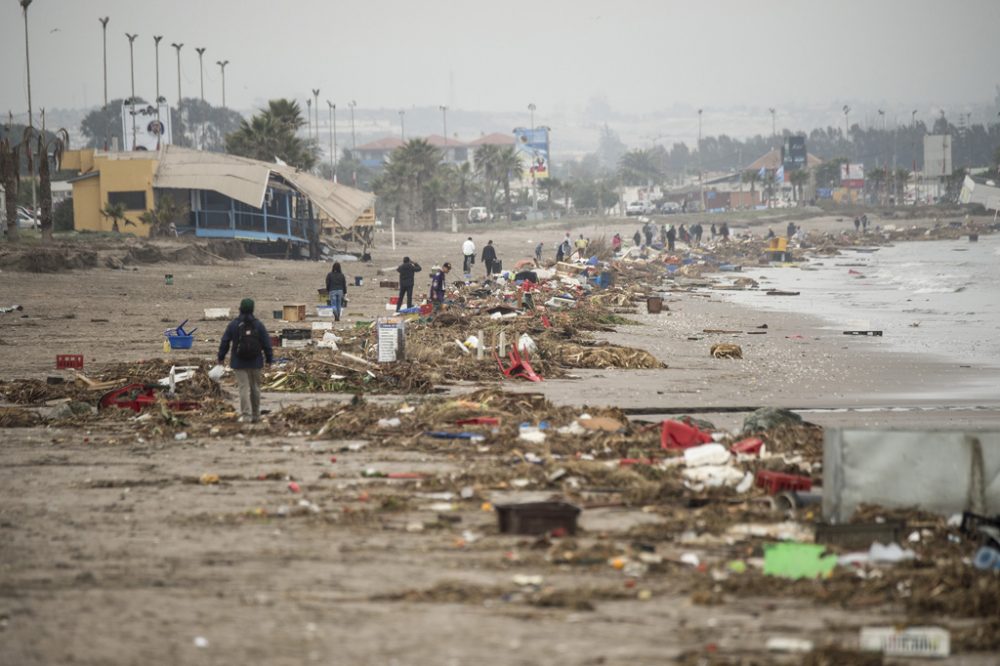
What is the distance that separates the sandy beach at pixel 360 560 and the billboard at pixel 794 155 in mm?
127004

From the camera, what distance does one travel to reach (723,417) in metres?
13.3

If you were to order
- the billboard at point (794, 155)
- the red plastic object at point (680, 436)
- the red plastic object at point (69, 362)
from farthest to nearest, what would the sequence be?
Answer: the billboard at point (794, 155)
the red plastic object at point (69, 362)
the red plastic object at point (680, 436)

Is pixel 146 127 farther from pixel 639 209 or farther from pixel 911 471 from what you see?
pixel 911 471

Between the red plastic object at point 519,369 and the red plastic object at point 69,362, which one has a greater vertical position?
the red plastic object at point 69,362

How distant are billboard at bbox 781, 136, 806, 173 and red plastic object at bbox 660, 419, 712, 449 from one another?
430ft

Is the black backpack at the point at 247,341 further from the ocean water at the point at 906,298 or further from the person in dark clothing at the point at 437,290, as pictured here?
the ocean water at the point at 906,298

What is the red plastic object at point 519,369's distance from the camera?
16.4 metres

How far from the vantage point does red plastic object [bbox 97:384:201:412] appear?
43.6 feet

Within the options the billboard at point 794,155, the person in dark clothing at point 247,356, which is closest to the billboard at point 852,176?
the billboard at point 794,155

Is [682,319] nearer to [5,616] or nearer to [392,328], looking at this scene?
[392,328]

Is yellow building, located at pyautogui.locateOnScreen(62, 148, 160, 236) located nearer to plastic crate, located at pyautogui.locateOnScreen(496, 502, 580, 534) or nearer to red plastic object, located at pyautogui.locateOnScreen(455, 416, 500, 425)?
red plastic object, located at pyautogui.locateOnScreen(455, 416, 500, 425)

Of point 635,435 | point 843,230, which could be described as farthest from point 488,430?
point 843,230

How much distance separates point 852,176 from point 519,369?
142m

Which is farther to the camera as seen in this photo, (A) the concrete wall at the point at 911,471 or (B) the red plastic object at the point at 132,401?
(B) the red plastic object at the point at 132,401
